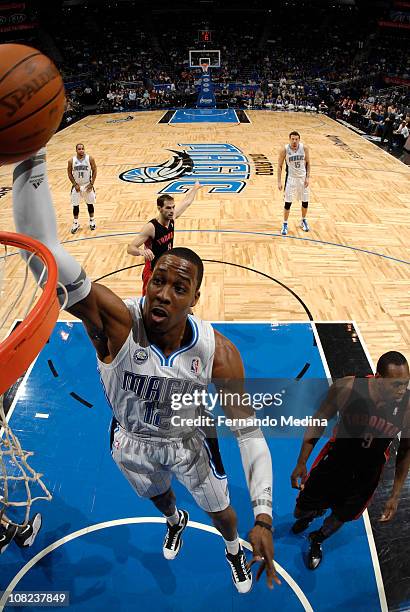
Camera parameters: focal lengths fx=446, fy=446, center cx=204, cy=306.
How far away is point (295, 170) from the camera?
27.1 feet

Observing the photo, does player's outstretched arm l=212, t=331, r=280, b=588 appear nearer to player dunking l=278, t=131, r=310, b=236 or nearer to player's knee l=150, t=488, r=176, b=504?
player's knee l=150, t=488, r=176, b=504

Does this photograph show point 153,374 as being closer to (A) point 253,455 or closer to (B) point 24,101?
(A) point 253,455

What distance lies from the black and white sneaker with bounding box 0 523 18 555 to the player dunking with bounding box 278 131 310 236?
6858 millimetres

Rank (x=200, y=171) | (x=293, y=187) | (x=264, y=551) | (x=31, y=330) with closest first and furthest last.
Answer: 1. (x=31, y=330)
2. (x=264, y=551)
3. (x=293, y=187)
4. (x=200, y=171)

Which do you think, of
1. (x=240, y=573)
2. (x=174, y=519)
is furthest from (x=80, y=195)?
(x=240, y=573)

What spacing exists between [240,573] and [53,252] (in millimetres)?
2588

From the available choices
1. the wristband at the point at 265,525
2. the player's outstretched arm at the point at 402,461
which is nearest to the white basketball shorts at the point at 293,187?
the player's outstretched arm at the point at 402,461

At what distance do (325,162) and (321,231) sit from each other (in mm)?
5819

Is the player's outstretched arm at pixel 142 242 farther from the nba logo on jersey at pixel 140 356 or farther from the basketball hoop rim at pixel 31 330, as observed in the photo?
the basketball hoop rim at pixel 31 330

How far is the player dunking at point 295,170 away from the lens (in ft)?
26.0

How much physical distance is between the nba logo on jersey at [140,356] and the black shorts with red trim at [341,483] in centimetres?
149

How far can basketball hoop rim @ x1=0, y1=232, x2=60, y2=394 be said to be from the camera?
162 centimetres

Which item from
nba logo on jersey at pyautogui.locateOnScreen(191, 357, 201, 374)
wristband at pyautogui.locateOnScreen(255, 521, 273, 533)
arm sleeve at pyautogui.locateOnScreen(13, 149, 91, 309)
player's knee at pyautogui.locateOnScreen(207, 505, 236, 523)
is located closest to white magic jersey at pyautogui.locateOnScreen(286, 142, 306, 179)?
nba logo on jersey at pyautogui.locateOnScreen(191, 357, 201, 374)

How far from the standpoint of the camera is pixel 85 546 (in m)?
3.38
